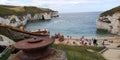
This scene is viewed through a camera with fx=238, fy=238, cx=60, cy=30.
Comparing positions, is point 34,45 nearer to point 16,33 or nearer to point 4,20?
point 16,33

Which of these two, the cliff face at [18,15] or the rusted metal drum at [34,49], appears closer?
the rusted metal drum at [34,49]

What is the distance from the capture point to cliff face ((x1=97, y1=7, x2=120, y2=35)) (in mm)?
77188

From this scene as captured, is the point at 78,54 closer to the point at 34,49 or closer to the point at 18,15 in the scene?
the point at 34,49

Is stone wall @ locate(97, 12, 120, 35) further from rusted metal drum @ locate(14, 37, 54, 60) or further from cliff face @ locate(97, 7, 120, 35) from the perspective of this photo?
rusted metal drum @ locate(14, 37, 54, 60)

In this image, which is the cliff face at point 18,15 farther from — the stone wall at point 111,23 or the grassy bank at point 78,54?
the grassy bank at point 78,54

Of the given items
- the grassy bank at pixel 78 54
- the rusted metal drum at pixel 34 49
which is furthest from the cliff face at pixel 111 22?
the rusted metal drum at pixel 34 49

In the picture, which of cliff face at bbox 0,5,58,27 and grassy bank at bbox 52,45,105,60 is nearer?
grassy bank at bbox 52,45,105,60

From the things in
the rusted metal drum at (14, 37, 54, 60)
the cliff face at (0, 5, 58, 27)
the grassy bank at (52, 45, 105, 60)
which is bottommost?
the cliff face at (0, 5, 58, 27)

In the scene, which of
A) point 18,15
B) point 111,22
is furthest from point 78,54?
point 18,15

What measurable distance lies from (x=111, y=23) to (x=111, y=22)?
0.57 metres

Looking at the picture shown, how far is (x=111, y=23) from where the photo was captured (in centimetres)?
8206

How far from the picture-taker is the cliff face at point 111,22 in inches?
3039

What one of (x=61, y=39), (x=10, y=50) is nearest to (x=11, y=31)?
(x=10, y=50)

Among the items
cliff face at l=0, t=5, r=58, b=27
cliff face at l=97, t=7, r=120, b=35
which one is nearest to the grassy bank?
cliff face at l=97, t=7, r=120, b=35
